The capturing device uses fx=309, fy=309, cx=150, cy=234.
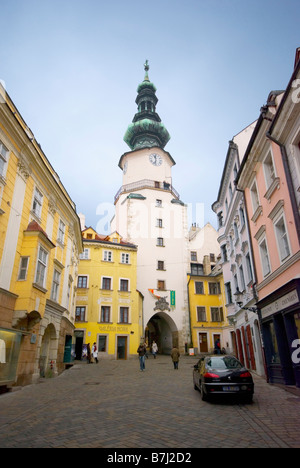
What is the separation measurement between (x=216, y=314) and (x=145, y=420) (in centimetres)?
3593

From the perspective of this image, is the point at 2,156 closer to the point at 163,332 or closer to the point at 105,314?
the point at 105,314

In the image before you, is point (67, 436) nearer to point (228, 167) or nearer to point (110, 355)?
point (228, 167)

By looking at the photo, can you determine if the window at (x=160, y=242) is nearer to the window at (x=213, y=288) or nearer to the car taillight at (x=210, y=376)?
the window at (x=213, y=288)

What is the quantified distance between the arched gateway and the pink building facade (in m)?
27.8

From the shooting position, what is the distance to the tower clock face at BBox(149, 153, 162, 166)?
50713 millimetres

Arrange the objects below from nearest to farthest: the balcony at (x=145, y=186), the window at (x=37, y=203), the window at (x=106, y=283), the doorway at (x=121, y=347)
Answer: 1. the window at (x=37, y=203)
2. the doorway at (x=121, y=347)
3. the window at (x=106, y=283)
4. the balcony at (x=145, y=186)

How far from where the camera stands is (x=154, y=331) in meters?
49.6

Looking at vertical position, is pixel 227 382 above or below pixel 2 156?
below

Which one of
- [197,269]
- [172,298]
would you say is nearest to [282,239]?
[172,298]

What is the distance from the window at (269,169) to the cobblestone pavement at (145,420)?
8.74m

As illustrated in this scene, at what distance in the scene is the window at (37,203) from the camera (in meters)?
17.1

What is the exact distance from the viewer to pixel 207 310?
42.2 metres

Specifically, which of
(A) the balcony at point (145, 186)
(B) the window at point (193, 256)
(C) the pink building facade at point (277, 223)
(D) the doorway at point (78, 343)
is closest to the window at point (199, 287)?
(B) the window at point (193, 256)

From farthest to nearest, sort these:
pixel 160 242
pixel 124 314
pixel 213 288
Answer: pixel 160 242, pixel 213 288, pixel 124 314
